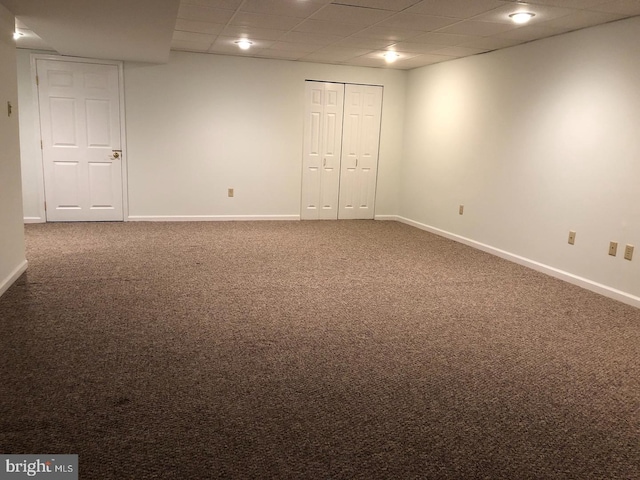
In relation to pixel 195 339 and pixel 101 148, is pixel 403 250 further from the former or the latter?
pixel 101 148

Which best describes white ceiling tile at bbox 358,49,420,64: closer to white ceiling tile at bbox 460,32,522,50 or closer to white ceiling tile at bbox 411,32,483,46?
white ceiling tile at bbox 411,32,483,46

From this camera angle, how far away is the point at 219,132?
7422 millimetres

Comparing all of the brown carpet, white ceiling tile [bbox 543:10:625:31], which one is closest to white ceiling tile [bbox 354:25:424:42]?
white ceiling tile [bbox 543:10:625:31]

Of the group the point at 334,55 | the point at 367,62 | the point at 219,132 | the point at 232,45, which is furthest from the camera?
the point at 219,132

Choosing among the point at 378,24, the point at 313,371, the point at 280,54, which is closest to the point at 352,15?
the point at 378,24

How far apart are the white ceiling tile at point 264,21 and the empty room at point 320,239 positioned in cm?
5

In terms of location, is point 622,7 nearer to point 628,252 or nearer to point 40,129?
point 628,252

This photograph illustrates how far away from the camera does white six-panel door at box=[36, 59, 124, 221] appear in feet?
22.4

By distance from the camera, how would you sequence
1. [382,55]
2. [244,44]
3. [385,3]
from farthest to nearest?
[382,55] < [244,44] < [385,3]

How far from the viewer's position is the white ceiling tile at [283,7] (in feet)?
13.9

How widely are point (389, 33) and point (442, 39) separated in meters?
0.62

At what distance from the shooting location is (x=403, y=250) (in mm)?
6055

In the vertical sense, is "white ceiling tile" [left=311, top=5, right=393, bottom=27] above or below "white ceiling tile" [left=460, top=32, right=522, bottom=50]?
below

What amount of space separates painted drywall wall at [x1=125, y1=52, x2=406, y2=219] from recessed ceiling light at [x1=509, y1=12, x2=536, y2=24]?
3.50 meters
